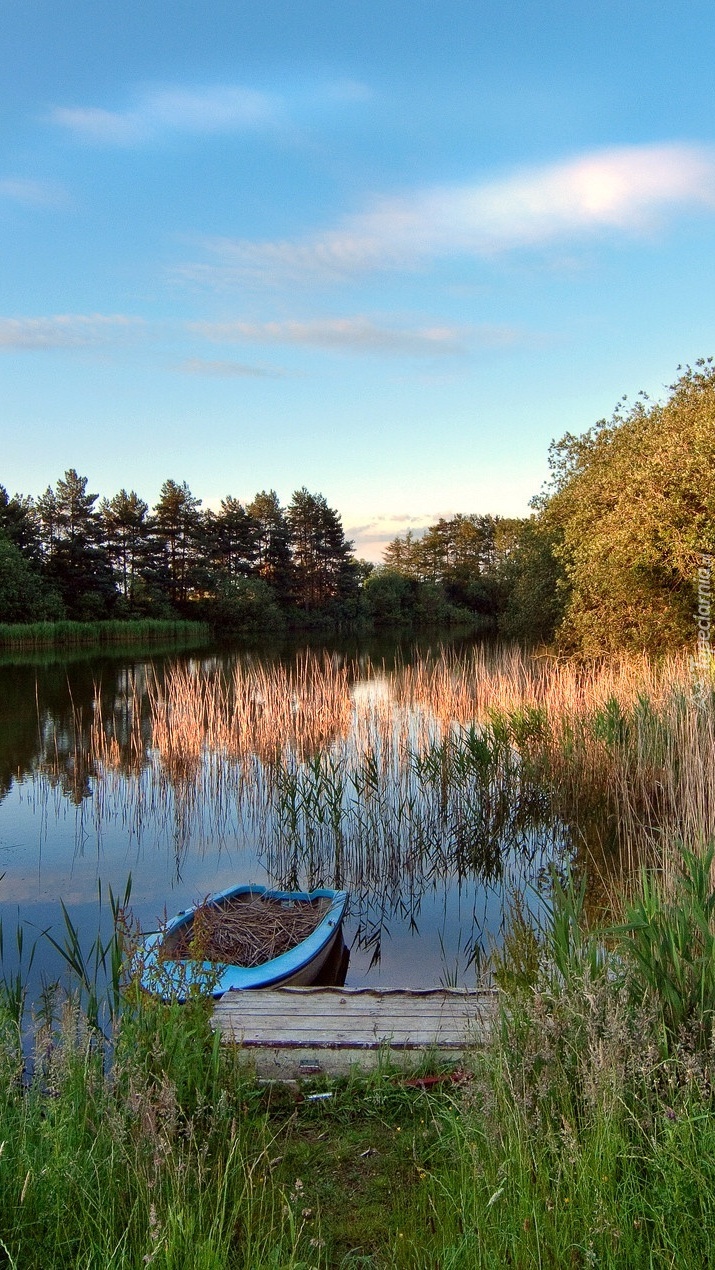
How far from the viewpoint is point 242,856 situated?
884 cm

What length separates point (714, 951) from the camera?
286 centimetres

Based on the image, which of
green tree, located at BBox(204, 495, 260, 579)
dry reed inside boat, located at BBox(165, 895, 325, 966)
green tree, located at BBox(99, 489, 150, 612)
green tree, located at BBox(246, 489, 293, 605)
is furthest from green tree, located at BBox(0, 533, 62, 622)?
dry reed inside boat, located at BBox(165, 895, 325, 966)

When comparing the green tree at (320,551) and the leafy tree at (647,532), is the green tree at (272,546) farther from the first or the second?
the leafy tree at (647,532)

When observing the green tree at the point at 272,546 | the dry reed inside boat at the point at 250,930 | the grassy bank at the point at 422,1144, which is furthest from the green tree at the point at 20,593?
the grassy bank at the point at 422,1144

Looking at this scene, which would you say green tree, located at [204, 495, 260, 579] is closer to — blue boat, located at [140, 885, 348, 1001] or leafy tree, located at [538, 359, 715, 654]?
leafy tree, located at [538, 359, 715, 654]

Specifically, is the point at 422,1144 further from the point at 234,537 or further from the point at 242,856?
the point at 234,537

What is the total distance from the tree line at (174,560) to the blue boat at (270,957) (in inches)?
1393

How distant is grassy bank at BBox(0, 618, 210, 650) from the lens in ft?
125

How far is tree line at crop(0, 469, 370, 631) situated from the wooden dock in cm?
3754

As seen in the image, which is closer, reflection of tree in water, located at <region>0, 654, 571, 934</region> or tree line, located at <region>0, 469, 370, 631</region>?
reflection of tree in water, located at <region>0, 654, 571, 934</region>

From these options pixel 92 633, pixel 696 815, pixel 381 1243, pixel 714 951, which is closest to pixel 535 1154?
pixel 381 1243

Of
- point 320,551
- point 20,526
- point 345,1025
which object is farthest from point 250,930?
point 320,551

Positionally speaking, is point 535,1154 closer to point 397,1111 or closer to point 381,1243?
point 381,1243

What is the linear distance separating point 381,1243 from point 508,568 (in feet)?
146
